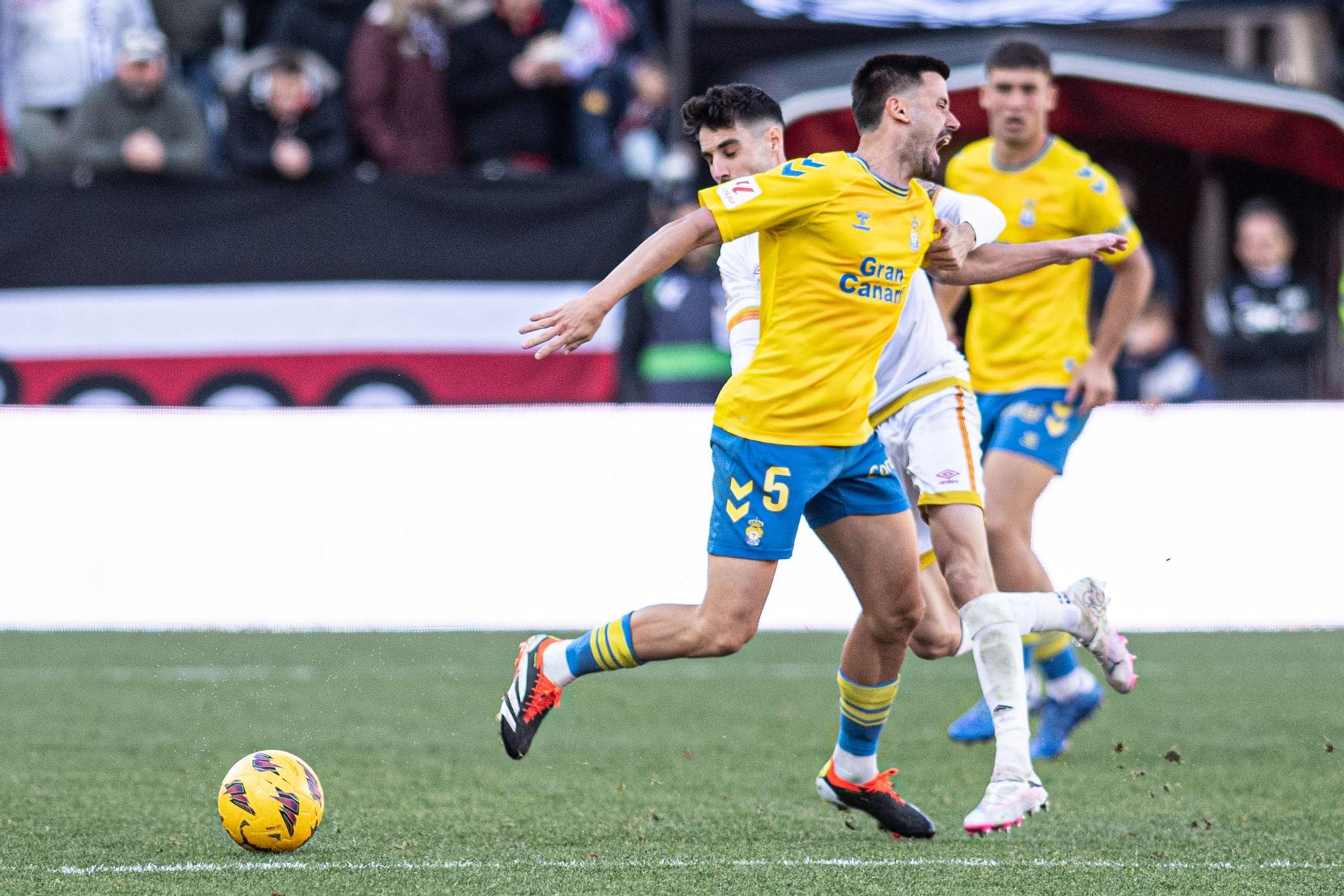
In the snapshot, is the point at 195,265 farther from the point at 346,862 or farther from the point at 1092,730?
the point at 346,862

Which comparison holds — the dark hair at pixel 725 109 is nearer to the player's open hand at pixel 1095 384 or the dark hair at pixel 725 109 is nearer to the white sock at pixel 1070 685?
the player's open hand at pixel 1095 384

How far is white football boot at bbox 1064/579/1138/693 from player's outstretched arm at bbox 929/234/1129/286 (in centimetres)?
101

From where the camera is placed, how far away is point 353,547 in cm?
1001

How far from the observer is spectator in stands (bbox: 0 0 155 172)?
12055 mm

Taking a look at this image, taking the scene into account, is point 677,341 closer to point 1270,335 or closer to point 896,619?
point 1270,335

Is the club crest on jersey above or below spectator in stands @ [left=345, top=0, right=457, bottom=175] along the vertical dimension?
above

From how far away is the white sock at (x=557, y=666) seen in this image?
216 inches

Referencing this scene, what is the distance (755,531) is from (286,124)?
746 centimetres

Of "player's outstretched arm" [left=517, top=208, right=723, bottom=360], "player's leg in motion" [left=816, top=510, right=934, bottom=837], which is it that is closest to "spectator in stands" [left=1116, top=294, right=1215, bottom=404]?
"player's leg in motion" [left=816, top=510, right=934, bottom=837]

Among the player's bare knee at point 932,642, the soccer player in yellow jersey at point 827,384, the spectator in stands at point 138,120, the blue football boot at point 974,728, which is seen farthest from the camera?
the spectator in stands at point 138,120

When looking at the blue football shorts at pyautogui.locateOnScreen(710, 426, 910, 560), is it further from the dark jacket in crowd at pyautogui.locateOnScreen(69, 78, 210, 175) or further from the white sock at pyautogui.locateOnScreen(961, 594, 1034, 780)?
the dark jacket in crowd at pyautogui.locateOnScreen(69, 78, 210, 175)

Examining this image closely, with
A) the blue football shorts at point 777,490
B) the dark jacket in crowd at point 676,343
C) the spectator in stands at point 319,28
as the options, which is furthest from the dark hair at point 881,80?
the spectator in stands at point 319,28

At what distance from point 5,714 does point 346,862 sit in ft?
11.8

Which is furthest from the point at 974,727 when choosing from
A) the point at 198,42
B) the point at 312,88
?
the point at 198,42
